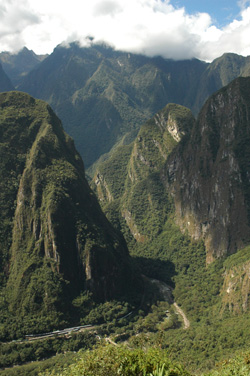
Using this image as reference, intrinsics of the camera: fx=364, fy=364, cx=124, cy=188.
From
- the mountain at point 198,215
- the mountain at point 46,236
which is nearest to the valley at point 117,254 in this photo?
the mountain at point 46,236

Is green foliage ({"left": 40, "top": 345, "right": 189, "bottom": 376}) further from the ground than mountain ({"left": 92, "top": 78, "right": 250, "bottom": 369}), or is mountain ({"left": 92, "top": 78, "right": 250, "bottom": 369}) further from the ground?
mountain ({"left": 92, "top": 78, "right": 250, "bottom": 369})

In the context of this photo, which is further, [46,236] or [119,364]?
[46,236]

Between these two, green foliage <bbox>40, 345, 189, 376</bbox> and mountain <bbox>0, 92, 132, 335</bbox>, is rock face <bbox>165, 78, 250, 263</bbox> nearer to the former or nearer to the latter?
mountain <bbox>0, 92, 132, 335</bbox>

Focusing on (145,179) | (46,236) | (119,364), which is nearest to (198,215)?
(145,179)

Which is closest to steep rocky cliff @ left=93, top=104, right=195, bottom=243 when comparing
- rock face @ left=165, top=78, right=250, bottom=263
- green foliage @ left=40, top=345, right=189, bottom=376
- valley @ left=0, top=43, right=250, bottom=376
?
valley @ left=0, top=43, right=250, bottom=376

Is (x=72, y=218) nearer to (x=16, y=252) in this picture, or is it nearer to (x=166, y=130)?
(x=16, y=252)

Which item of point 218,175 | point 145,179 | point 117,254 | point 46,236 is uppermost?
point 145,179

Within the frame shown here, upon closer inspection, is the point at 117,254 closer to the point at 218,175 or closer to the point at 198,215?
the point at 198,215

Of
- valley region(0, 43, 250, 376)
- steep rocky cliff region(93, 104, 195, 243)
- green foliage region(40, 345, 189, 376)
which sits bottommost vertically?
green foliage region(40, 345, 189, 376)
